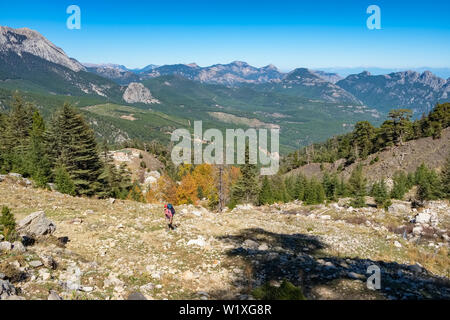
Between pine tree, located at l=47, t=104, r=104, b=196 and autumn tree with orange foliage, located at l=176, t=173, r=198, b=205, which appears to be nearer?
pine tree, located at l=47, t=104, r=104, b=196

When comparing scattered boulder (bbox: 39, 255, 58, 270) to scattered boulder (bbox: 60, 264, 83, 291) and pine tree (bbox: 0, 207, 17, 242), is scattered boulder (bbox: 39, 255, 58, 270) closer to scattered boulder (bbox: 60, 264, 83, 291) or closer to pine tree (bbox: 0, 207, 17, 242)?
scattered boulder (bbox: 60, 264, 83, 291)

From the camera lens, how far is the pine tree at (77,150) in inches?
1449

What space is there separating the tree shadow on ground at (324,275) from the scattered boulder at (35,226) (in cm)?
1022

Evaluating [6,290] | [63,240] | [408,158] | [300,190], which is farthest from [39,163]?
[408,158]

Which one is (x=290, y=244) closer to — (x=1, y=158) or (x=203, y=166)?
(x=1, y=158)

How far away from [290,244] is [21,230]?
52.3 feet

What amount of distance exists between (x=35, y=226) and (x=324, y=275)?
1514 cm

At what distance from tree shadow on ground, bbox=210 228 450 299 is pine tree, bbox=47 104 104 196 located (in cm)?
2634

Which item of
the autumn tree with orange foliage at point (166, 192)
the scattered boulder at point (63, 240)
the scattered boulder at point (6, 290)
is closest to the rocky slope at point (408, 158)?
the autumn tree with orange foliage at point (166, 192)

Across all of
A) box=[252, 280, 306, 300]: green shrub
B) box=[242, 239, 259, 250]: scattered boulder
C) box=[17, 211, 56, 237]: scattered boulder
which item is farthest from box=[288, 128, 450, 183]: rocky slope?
box=[252, 280, 306, 300]: green shrub

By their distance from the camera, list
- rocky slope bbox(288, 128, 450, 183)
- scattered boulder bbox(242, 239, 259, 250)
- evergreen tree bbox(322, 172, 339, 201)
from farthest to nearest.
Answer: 1. rocky slope bbox(288, 128, 450, 183)
2. evergreen tree bbox(322, 172, 339, 201)
3. scattered boulder bbox(242, 239, 259, 250)

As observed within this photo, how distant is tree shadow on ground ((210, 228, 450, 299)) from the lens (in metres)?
10.4

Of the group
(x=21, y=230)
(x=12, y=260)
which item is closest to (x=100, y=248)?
(x=21, y=230)

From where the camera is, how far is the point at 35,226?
49.5 feet
